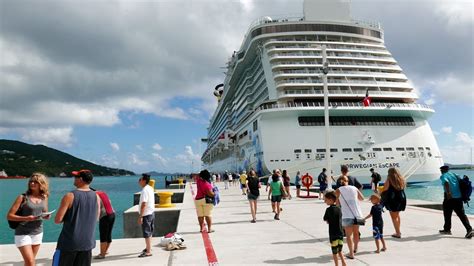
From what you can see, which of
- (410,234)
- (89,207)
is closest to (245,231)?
(410,234)

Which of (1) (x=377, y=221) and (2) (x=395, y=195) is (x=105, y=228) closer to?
(1) (x=377, y=221)

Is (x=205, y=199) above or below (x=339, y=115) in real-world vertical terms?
below

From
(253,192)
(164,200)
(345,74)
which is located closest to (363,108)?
(345,74)

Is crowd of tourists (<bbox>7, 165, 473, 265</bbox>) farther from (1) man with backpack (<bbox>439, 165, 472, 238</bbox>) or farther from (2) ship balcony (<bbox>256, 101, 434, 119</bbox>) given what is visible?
(2) ship balcony (<bbox>256, 101, 434, 119</bbox>)

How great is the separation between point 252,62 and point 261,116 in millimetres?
20579

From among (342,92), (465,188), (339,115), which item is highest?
(342,92)

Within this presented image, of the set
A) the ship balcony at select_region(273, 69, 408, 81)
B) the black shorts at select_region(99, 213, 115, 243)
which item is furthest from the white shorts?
the ship balcony at select_region(273, 69, 408, 81)

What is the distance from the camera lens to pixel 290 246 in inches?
305

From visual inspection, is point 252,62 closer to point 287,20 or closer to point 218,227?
point 287,20

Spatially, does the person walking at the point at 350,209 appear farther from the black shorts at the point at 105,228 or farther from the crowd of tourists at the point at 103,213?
the black shorts at the point at 105,228

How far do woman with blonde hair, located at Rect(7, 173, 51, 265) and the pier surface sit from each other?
4.89 ft

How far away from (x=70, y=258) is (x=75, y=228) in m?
0.34

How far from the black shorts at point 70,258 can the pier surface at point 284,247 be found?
2486 millimetres

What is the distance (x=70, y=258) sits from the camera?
13.5ft
